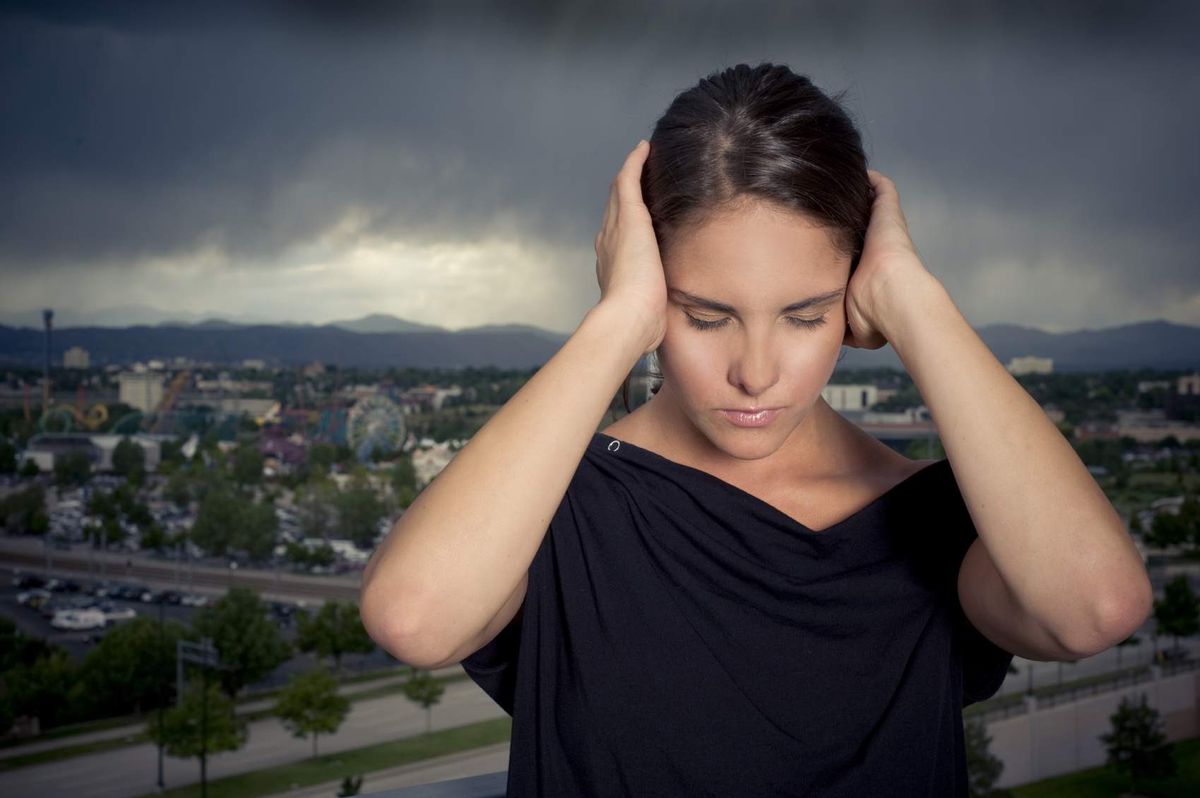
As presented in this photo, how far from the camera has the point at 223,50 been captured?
7.15 metres

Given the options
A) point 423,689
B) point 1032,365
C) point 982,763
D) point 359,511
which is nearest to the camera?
point 1032,365

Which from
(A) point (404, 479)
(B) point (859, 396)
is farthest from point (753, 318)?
(A) point (404, 479)

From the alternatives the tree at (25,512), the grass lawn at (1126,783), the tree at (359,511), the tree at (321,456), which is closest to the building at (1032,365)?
the grass lawn at (1126,783)

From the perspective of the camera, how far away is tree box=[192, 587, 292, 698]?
7465 mm

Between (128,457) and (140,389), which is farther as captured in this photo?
(128,457)

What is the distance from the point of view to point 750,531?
1.12m

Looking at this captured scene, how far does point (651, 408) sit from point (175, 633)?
7031 millimetres

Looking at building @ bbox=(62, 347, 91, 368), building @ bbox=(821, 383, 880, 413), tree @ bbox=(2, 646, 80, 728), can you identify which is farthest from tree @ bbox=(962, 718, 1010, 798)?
building @ bbox=(62, 347, 91, 368)

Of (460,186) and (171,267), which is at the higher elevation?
(460,186)

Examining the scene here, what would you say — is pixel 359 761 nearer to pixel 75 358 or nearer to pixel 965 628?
pixel 75 358

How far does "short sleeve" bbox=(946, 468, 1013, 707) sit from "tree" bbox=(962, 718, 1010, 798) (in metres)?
7.52

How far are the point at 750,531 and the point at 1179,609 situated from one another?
336 inches

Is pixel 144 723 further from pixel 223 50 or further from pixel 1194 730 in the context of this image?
pixel 1194 730

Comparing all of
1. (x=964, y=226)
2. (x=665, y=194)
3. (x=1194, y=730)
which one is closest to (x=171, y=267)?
(x=964, y=226)
